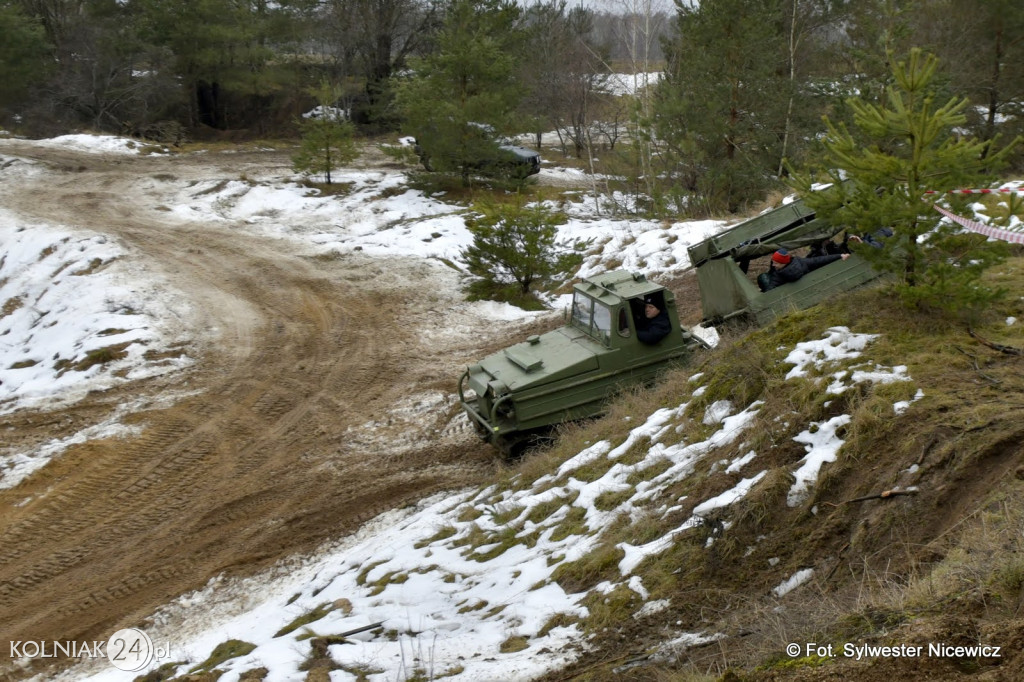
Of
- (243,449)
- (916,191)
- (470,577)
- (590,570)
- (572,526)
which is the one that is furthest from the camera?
(243,449)

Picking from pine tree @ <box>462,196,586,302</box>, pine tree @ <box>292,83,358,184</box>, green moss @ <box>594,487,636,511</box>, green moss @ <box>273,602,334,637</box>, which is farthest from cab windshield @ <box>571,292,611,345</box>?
pine tree @ <box>292,83,358,184</box>

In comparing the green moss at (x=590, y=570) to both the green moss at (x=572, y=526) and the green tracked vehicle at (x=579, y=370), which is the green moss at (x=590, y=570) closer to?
the green moss at (x=572, y=526)

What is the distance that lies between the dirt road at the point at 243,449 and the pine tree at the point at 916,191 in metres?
5.22

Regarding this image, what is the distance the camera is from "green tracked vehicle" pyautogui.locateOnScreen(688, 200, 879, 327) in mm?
9297

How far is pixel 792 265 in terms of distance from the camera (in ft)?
31.2

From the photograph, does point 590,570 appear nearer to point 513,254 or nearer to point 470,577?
point 470,577

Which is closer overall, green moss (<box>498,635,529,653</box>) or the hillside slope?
the hillside slope

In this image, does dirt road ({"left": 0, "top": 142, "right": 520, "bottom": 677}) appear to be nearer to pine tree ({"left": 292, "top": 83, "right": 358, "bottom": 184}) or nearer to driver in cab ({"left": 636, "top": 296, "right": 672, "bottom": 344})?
driver in cab ({"left": 636, "top": 296, "right": 672, "bottom": 344})

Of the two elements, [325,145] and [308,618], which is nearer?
[308,618]

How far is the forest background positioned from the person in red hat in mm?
1547

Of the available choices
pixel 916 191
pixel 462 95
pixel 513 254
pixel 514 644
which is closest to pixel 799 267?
pixel 916 191

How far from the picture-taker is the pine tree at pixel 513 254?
54.1ft

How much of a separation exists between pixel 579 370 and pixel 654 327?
3.44 feet

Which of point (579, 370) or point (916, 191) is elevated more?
point (916, 191)
